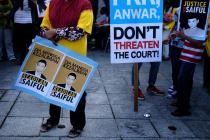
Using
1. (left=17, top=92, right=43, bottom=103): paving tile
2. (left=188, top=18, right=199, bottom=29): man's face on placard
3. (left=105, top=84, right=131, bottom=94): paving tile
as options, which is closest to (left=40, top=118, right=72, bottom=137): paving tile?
(left=17, top=92, right=43, bottom=103): paving tile

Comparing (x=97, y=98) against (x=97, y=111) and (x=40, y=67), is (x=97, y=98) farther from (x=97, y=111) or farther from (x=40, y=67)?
(x=40, y=67)

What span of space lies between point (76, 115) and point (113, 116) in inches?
37.5

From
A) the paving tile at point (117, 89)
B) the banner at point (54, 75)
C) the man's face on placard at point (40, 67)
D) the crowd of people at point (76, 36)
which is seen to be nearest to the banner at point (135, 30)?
the crowd of people at point (76, 36)

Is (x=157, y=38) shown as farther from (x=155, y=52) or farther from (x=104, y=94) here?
(x=104, y=94)

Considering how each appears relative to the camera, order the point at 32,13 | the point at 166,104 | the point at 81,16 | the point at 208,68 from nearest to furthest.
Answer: the point at 81,16 < the point at 166,104 < the point at 208,68 < the point at 32,13

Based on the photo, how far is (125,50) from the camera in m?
5.54

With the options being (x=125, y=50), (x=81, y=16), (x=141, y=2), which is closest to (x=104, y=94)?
(x=125, y=50)

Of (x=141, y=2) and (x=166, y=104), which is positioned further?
(x=166, y=104)

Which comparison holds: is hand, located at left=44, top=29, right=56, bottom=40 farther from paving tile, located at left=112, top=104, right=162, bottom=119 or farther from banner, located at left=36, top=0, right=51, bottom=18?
banner, located at left=36, top=0, right=51, bottom=18

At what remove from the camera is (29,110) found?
19.2ft

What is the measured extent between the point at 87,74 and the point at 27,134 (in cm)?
111

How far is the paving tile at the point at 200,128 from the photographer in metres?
5.18

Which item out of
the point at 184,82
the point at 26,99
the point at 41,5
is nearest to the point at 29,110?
the point at 26,99

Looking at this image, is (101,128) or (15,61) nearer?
(101,128)
